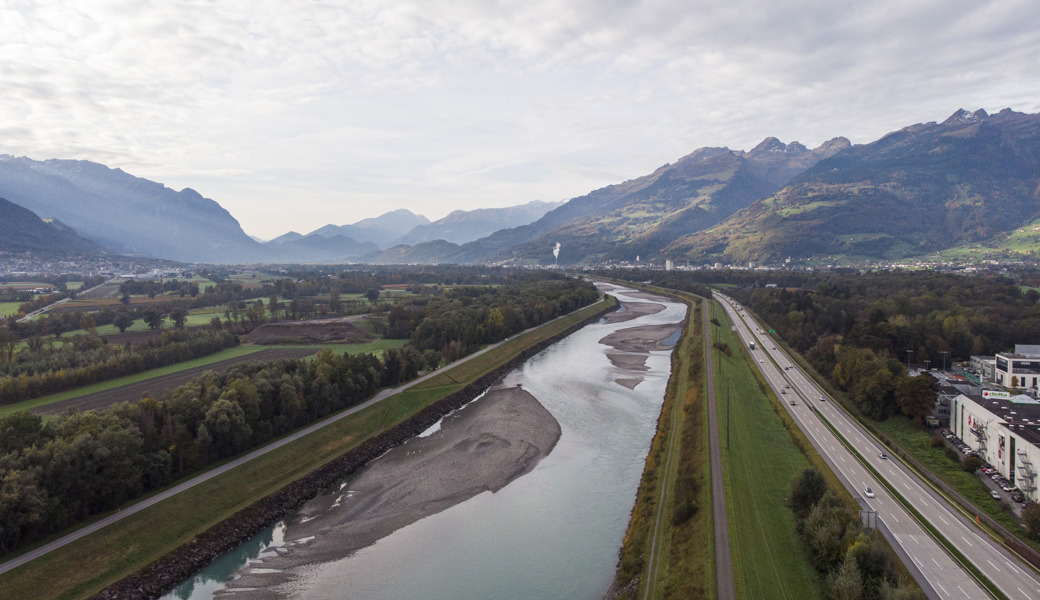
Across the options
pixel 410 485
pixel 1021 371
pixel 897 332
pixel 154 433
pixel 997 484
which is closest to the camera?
pixel 997 484

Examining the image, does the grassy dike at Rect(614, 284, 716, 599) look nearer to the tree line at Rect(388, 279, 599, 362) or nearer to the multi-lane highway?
the multi-lane highway

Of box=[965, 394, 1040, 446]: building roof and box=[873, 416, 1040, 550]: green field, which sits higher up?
box=[965, 394, 1040, 446]: building roof

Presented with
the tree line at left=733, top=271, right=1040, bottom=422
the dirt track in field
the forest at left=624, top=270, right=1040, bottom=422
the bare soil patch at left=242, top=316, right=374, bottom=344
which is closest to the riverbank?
the dirt track in field

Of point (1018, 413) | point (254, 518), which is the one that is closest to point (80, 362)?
point (254, 518)

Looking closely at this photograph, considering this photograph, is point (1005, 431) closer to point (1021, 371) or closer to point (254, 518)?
point (1021, 371)

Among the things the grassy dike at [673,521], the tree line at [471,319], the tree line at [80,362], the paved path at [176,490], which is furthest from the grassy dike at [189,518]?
the tree line at [80,362]

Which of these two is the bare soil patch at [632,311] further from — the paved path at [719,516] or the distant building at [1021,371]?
the paved path at [719,516]

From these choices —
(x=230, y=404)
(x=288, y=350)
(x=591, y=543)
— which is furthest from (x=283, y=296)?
(x=591, y=543)

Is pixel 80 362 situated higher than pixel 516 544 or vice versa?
pixel 80 362
